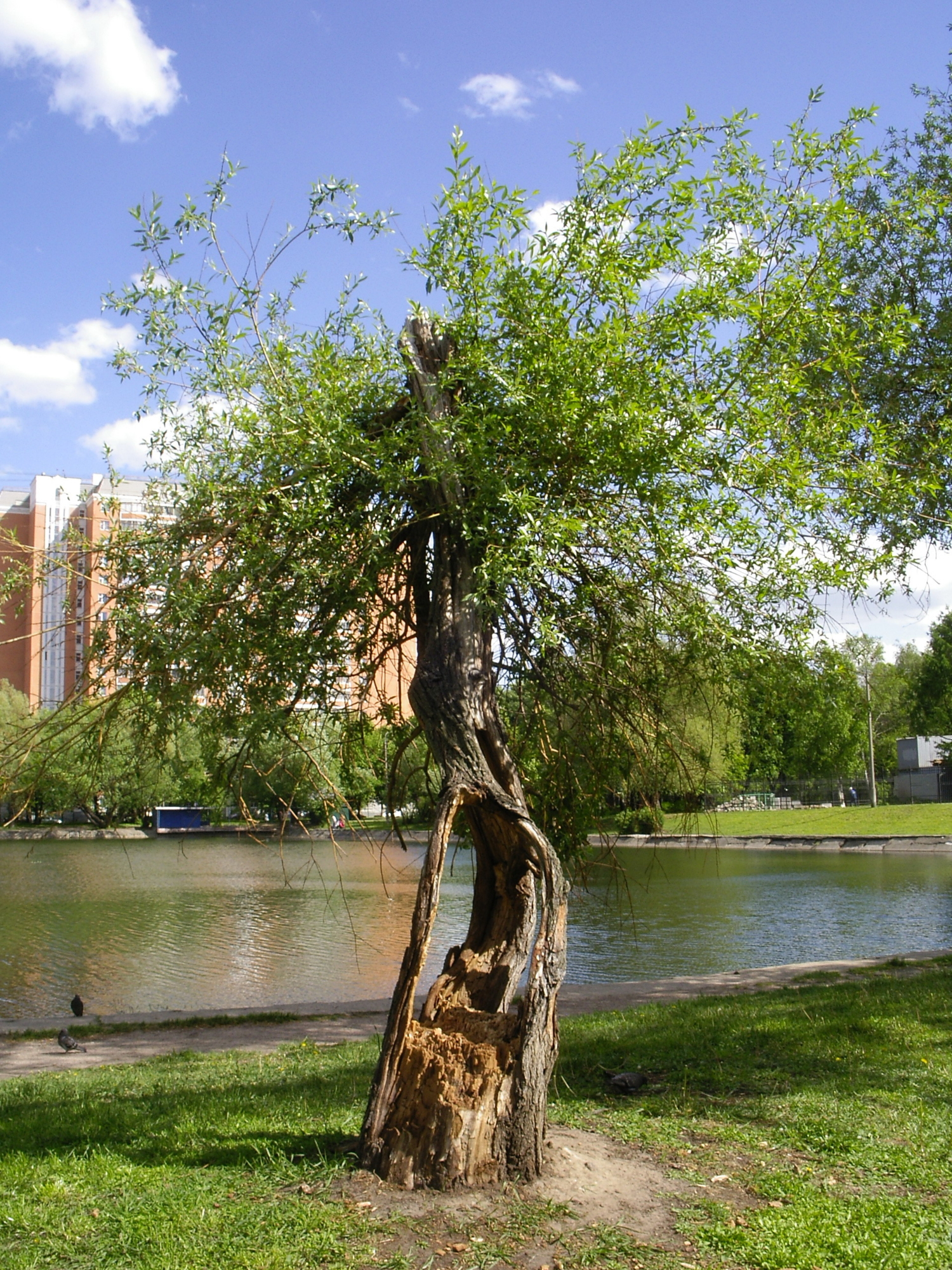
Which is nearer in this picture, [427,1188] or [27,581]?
[427,1188]

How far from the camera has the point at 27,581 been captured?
6.20 metres

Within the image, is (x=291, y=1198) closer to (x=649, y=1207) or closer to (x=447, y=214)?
(x=649, y=1207)

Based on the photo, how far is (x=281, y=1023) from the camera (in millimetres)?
10367

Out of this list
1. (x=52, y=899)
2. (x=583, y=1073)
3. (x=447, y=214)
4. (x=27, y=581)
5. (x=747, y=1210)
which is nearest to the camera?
(x=747, y=1210)

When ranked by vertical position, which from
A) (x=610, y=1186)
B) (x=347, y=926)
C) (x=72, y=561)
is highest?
(x=72, y=561)

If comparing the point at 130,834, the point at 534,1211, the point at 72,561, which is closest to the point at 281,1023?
the point at 72,561

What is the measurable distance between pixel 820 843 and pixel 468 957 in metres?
41.7

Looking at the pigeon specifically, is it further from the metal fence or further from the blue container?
the blue container

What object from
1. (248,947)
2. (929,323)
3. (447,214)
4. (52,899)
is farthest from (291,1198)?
(52,899)

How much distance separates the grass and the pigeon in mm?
128

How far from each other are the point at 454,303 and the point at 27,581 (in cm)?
316

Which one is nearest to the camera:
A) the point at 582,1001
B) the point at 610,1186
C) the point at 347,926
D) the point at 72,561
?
the point at 610,1186

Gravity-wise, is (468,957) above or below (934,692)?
below

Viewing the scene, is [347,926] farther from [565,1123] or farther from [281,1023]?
[565,1123]
